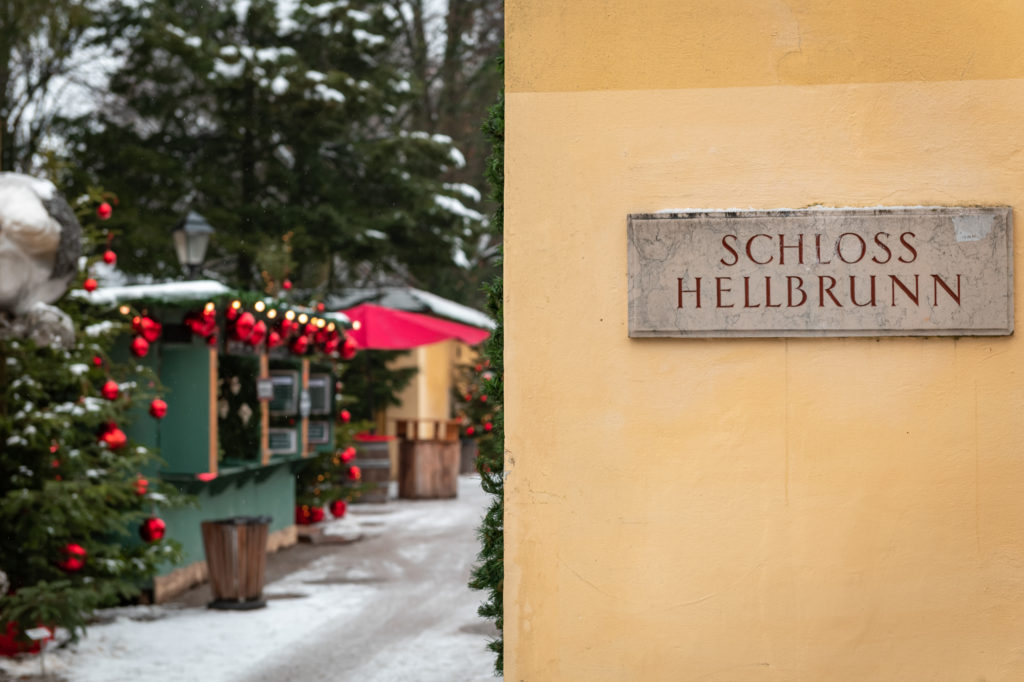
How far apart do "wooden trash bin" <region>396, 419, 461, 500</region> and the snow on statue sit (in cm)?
1300

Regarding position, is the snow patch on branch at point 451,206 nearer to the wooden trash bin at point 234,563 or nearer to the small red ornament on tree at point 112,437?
the wooden trash bin at point 234,563

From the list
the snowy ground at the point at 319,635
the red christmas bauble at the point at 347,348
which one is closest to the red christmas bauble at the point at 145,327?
the snowy ground at the point at 319,635

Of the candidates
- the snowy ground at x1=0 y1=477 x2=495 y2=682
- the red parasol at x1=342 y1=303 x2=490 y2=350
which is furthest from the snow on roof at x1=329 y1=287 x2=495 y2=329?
the snowy ground at x1=0 y1=477 x2=495 y2=682

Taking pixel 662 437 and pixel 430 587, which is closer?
pixel 662 437

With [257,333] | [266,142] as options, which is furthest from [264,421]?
[266,142]

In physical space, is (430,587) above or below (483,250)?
below

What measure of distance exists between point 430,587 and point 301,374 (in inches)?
119

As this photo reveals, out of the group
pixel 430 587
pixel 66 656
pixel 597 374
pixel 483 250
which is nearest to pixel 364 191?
pixel 483 250

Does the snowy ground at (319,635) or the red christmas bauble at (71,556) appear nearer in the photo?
the snowy ground at (319,635)

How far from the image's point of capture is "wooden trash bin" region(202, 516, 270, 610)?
10094 mm

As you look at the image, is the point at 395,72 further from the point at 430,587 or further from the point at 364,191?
the point at 430,587

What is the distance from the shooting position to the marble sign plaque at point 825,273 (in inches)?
169

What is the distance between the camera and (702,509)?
4.38 metres

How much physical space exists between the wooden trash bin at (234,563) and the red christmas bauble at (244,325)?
1.71 meters
